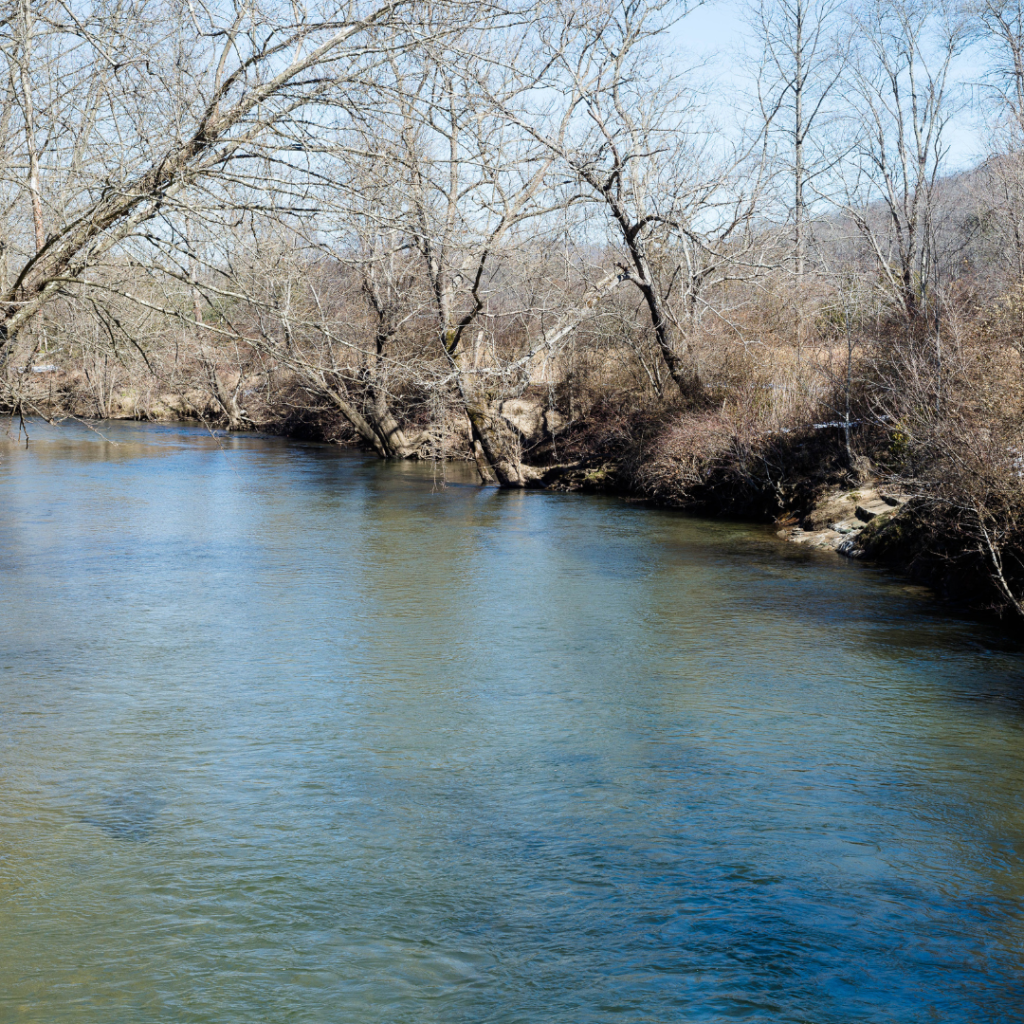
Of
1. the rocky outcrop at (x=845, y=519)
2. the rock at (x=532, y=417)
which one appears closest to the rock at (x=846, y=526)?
the rocky outcrop at (x=845, y=519)

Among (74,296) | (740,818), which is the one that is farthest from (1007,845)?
(74,296)

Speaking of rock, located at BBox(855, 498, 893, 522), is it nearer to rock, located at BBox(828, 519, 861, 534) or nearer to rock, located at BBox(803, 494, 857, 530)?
rock, located at BBox(828, 519, 861, 534)

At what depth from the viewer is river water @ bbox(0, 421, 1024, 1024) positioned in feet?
18.5

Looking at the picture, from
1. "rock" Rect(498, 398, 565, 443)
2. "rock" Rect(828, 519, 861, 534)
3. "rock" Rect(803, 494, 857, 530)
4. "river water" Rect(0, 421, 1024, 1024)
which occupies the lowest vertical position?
"river water" Rect(0, 421, 1024, 1024)

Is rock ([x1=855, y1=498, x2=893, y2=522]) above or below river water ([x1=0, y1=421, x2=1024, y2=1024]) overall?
above

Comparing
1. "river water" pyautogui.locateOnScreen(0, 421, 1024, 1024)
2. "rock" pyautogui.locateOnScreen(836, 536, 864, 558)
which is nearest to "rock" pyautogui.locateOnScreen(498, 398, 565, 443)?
"rock" pyautogui.locateOnScreen(836, 536, 864, 558)

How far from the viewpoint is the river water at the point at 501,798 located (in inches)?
223

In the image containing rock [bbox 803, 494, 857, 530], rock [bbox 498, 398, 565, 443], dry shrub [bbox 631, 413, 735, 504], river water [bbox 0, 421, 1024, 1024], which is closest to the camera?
river water [bbox 0, 421, 1024, 1024]

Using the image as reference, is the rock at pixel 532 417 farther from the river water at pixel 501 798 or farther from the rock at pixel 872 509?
the river water at pixel 501 798

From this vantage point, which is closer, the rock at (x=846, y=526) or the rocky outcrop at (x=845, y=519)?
the rocky outcrop at (x=845, y=519)

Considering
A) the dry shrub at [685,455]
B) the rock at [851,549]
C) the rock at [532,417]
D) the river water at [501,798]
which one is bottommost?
the river water at [501,798]

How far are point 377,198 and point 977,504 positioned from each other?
8484 millimetres

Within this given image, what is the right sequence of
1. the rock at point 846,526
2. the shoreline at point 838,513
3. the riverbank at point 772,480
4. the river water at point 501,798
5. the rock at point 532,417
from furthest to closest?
1. the rock at point 532,417
2. the rock at point 846,526
3. the shoreline at point 838,513
4. the riverbank at point 772,480
5. the river water at point 501,798

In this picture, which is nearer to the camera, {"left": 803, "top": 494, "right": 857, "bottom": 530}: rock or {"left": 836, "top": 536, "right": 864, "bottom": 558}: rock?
{"left": 836, "top": 536, "right": 864, "bottom": 558}: rock
